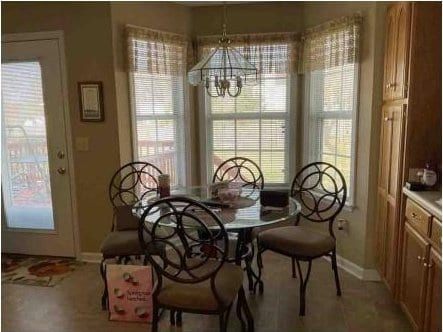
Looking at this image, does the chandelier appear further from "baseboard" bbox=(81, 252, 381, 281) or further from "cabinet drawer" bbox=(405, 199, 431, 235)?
"baseboard" bbox=(81, 252, 381, 281)

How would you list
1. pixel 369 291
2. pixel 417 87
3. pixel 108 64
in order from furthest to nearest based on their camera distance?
pixel 108 64 < pixel 369 291 < pixel 417 87

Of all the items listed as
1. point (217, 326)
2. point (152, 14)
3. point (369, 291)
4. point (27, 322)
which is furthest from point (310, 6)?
point (27, 322)

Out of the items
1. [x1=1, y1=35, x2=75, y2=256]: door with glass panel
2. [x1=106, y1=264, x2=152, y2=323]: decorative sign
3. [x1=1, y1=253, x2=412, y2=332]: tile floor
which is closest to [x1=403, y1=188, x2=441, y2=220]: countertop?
[x1=1, y1=253, x2=412, y2=332]: tile floor

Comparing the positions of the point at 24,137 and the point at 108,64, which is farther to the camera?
the point at 24,137

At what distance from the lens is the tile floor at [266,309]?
2.24 metres

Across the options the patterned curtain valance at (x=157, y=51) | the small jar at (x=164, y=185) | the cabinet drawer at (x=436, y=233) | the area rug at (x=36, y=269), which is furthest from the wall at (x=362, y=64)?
the area rug at (x=36, y=269)

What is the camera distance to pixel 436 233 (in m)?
1.74

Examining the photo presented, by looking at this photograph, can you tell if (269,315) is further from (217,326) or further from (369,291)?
(369,291)

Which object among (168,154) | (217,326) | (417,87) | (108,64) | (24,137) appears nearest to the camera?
(417,87)

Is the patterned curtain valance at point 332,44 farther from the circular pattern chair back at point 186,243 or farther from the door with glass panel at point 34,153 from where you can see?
the door with glass panel at point 34,153

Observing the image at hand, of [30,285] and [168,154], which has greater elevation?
[168,154]

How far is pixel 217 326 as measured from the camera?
2248mm

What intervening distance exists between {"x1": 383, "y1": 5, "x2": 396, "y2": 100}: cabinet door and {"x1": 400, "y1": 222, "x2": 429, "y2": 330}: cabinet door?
0.93 meters

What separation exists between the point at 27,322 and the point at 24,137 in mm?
1584
